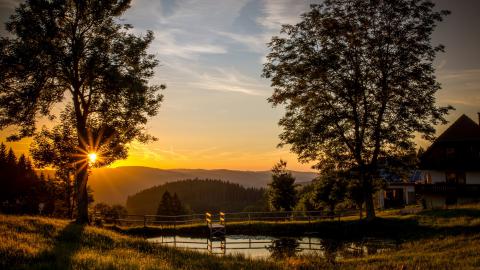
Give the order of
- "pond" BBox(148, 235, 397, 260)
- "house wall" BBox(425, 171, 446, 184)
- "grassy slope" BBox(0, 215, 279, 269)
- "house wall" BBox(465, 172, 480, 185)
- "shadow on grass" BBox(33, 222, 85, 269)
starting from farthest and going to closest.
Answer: "house wall" BBox(425, 171, 446, 184)
"house wall" BBox(465, 172, 480, 185)
"pond" BBox(148, 235, 397, 260)
"grassy slope" BBox(0, 215, 279, 269)
"shadow on grass" BBox(33, 222, 85, 269)

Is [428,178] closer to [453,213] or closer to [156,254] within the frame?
[453,213]

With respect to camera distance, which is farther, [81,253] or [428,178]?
[428,178]

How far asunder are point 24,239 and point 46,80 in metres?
15.0

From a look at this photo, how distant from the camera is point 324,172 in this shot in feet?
110

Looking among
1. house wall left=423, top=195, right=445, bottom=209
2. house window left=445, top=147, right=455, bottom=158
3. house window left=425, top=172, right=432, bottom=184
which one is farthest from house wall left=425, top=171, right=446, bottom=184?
house window left=445, top=147, right=455, bottom=158

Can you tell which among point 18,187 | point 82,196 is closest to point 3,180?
point 18,187

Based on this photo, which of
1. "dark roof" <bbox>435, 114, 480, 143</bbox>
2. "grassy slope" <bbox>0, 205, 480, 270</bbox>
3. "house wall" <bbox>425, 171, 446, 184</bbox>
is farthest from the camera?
"house wall" <bbox>425, 171, 446, 184</bbox>

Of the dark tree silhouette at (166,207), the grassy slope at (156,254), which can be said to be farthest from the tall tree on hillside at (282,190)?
the dark tree silhouette at (166,207)

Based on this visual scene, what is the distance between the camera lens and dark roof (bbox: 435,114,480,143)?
173 ft

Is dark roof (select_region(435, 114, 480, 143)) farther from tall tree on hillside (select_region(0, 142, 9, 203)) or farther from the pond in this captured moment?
tall tree on hillside (select_region(0, 142, 9, 203))

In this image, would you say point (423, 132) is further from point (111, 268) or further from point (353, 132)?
point (111, 268)

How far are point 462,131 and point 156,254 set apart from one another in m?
48.9

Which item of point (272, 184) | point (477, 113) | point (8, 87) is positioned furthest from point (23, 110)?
point (477, 113)

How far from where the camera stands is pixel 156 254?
1742cm
